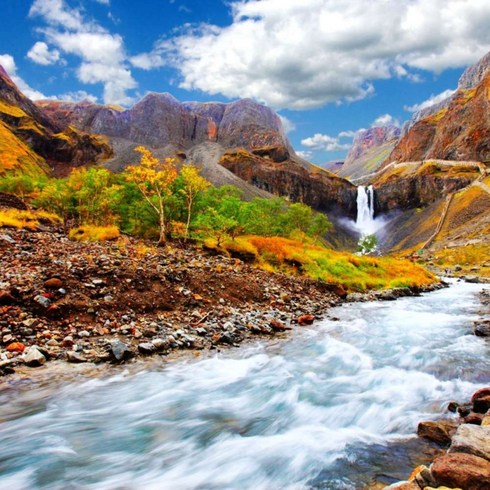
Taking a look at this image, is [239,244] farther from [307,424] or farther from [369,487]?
[369,487]

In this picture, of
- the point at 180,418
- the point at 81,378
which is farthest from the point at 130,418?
the point at 81,378

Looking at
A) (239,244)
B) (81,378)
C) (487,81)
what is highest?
(487,81)

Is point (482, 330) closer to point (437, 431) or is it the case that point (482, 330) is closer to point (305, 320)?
point (305, 320)

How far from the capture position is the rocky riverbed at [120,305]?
30.6 feet

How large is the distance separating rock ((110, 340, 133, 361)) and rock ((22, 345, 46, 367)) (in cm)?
157

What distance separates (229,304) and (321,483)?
10056 mm

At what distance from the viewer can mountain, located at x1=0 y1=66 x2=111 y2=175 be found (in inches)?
6038

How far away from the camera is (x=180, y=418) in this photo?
289 inches

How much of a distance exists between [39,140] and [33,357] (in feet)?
633

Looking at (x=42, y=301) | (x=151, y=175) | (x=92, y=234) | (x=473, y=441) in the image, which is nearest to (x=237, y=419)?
(x=473, y=441)

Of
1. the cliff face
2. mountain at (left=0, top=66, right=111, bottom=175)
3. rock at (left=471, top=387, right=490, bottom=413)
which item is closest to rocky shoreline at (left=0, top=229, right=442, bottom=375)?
rock at (left=471, top=387, right=490, bottom=413)

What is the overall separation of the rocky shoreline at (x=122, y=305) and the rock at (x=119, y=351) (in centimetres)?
3

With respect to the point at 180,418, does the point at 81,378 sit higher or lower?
higher

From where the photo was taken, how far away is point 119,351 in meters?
9.22
